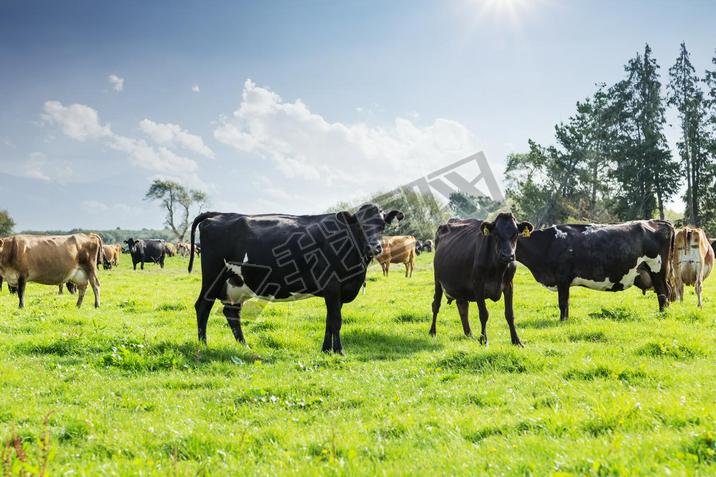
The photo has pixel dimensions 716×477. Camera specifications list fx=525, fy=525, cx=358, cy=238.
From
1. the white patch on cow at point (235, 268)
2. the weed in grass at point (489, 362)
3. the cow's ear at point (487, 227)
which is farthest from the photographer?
the white patch on cow at point (235, 268)

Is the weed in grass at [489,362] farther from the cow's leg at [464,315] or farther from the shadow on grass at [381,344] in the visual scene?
the cow's leg at [464,315]

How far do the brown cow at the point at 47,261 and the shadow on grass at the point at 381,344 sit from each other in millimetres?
9533

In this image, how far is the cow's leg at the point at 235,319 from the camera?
10.6 meters

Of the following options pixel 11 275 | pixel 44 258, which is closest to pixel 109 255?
pixel 11 275

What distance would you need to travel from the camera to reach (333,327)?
10.2 meters

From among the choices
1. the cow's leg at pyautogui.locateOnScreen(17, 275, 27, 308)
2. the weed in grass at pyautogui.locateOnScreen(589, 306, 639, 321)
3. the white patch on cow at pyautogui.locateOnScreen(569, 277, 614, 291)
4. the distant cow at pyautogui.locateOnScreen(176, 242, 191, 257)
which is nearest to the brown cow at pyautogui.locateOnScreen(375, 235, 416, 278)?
the white patch on cow at pyautogui.locateOnScreen(569, 277, 614, 291)

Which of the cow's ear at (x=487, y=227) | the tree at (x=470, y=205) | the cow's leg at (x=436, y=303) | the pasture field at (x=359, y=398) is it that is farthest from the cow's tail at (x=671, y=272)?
the tree at (x=470, y=205)

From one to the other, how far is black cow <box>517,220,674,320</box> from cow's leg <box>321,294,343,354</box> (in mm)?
6606

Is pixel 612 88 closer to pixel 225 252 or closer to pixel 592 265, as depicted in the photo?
pixel 592 265

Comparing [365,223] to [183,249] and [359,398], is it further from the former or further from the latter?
[183,249]

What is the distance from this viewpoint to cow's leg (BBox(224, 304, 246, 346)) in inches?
418

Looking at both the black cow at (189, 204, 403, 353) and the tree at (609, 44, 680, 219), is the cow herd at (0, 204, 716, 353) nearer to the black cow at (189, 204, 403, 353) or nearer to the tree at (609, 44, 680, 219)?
the black cow at (189, 204, 403, 353)

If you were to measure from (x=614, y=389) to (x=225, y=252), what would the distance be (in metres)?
7.44

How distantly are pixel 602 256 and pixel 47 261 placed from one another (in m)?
16.6
